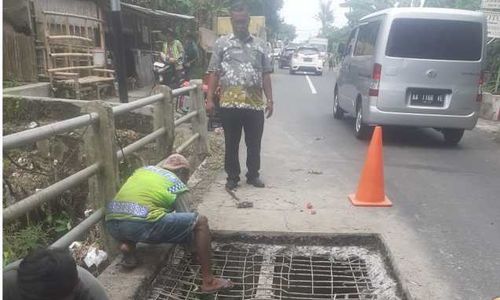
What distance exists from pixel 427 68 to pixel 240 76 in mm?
3701

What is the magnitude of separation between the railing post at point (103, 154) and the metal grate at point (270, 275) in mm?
565

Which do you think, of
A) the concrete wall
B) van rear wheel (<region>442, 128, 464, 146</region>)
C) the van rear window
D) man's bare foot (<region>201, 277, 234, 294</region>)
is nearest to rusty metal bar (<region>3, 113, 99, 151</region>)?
man's bare foot (<region>201, 277, 234, 294</region>)

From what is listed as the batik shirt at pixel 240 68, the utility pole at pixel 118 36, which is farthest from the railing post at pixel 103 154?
the utility pole at pixel 118 36

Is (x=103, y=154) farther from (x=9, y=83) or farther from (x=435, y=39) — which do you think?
(x=9, y=83)

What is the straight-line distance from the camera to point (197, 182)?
5.59 m

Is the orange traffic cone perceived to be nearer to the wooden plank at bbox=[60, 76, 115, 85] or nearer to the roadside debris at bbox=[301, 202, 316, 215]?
the roadside debris at bbox=[301, 202, 316, 215]

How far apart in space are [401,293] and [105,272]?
190 cm

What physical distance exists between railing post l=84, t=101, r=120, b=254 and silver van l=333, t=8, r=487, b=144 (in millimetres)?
5004

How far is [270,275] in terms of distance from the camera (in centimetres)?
368

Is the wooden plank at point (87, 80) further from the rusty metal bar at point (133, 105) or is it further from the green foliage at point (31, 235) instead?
the rusty metal bar at point (133, 105)

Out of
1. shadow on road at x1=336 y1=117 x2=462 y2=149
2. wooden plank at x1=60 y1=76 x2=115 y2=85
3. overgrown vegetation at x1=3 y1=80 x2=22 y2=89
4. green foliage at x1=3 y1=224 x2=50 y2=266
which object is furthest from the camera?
wooden plank at x1=60 y1=76 x2=115 y2=85

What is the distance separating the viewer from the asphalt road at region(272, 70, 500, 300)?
12.2ft

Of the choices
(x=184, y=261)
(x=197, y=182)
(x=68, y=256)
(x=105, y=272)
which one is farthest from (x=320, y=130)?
(x=68, y=256)

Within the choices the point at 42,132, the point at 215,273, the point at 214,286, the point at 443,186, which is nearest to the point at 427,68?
Answer: the point at 443,186
